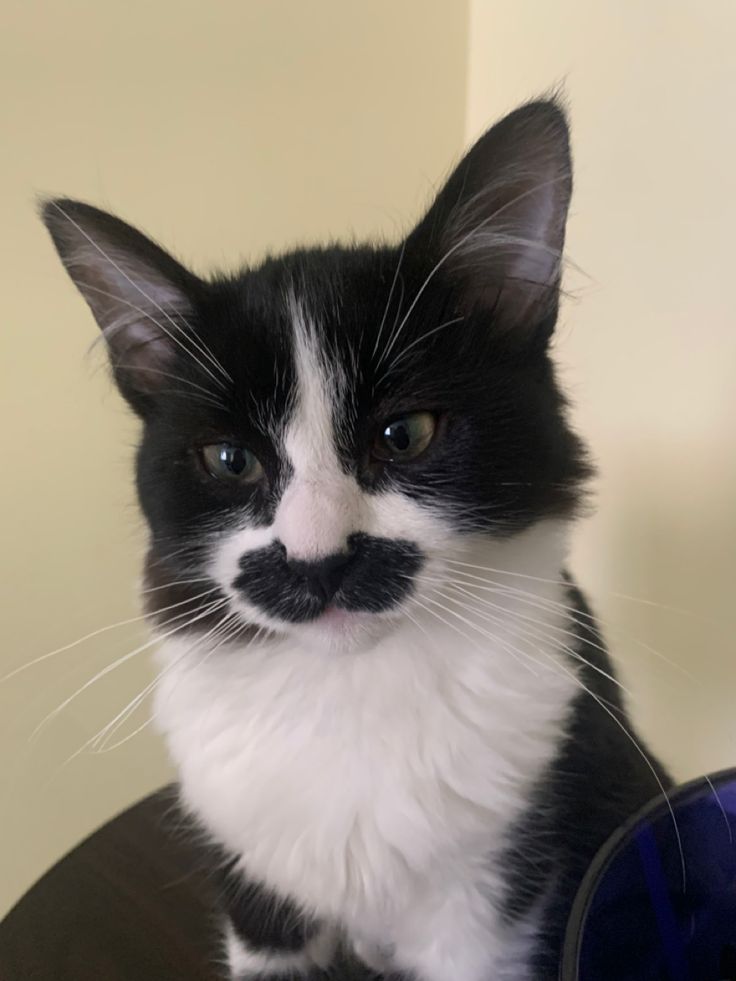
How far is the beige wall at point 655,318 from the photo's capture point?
96 cm

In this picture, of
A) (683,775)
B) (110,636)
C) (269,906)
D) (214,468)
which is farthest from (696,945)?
(110,636)

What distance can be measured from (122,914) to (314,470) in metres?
0.59

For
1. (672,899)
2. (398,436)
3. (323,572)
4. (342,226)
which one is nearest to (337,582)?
(323,572)

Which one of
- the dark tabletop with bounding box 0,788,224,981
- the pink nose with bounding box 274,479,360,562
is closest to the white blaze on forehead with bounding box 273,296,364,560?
the pink nose with bounding box 274,479,360,562

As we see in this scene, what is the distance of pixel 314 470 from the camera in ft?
2.03

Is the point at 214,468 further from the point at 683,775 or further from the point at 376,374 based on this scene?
the point at 683,775

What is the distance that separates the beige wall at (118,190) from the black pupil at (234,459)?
34 centimetres

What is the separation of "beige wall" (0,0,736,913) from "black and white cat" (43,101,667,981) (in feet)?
0.81

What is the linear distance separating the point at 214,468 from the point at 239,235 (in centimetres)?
65

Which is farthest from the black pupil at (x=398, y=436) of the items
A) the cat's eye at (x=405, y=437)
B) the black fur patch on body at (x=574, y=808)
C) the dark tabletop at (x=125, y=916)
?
the dark tabletop at (x=125, y=916)

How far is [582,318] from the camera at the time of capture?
1173 mm

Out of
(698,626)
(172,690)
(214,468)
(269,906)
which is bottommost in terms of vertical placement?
(269,906)

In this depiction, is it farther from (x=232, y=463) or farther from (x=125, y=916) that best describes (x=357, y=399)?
(x=125, y=916)

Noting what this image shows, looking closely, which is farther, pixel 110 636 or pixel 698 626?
pixel 110 636
